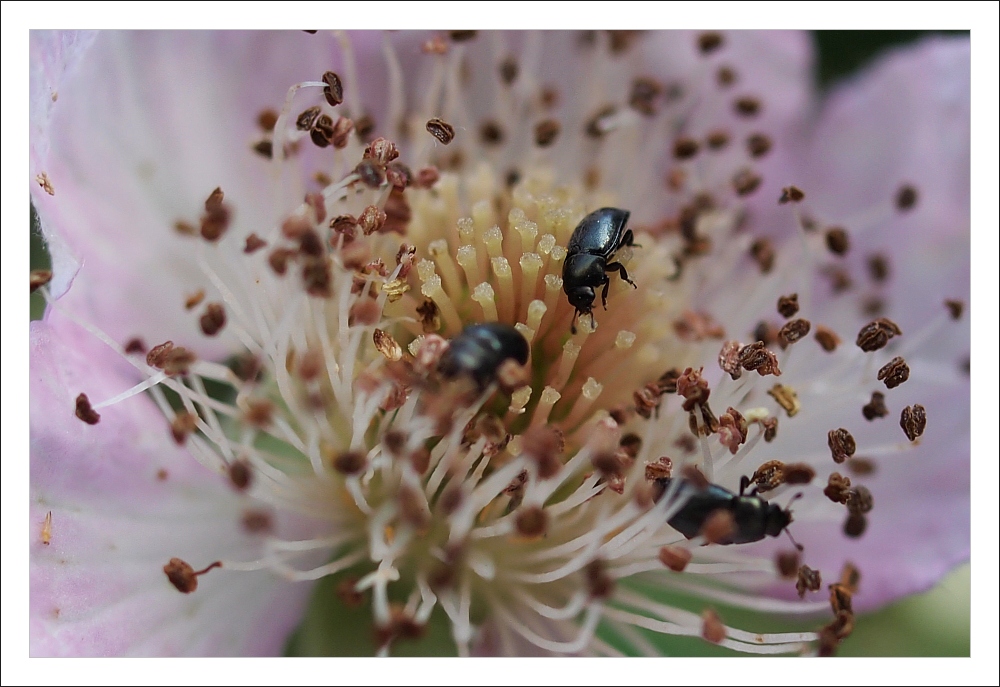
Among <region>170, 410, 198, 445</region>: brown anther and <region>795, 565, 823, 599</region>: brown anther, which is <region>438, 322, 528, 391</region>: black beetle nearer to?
<region>170, 410, 198, 445</region>: brown anther

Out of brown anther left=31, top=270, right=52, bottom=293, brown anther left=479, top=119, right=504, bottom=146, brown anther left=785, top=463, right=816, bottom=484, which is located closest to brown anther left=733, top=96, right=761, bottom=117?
brown anther left=479, top=119, right=504, bottom=146

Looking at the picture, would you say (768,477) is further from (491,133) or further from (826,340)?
(491,133)

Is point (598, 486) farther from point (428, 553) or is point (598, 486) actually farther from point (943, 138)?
point (943, 138)

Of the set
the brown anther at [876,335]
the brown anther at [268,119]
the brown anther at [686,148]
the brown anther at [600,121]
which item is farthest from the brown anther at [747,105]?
the brown anther at [268,119]

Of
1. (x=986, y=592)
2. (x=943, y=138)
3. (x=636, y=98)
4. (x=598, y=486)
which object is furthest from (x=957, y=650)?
(x=636, y=98)

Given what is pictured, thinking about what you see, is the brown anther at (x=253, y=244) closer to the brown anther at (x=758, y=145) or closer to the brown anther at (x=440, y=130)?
the brown anther at (x=440, y=130)
